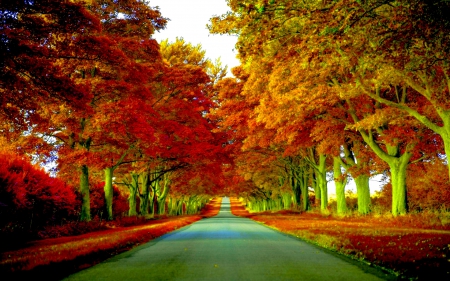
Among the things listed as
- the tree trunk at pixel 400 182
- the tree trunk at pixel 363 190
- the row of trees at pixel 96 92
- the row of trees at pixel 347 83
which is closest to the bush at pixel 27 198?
the row of trees at pixel 96 92

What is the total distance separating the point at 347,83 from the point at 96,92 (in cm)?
1227

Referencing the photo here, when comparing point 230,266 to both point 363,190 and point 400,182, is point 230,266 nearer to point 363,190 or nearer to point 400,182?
point 400,182

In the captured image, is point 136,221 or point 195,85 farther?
point 195,85

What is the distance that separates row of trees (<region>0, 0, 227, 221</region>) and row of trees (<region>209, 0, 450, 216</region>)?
412cm

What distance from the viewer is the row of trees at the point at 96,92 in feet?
33.9

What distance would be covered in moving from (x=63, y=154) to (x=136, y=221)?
836cm

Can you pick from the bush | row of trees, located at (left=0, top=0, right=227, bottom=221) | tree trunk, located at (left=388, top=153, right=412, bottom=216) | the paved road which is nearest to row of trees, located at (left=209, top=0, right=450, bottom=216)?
tree trunk, located at (left=388, top=153, right=412, bottom=216)

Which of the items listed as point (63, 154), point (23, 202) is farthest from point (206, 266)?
point (63, 154)

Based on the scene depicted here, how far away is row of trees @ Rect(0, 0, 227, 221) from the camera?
10.3 meters

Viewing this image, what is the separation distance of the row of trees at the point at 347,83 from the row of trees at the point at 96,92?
4.12m

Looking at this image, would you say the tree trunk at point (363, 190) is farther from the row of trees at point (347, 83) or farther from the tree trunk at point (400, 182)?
the tree trunk at point (400, 182)

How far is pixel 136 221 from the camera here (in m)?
24.1

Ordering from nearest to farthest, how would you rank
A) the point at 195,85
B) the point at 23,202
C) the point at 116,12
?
1. the point at 23,202
2. the point at 116,12
3. the point at 195,85

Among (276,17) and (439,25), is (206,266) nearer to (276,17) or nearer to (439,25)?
(276,17)
